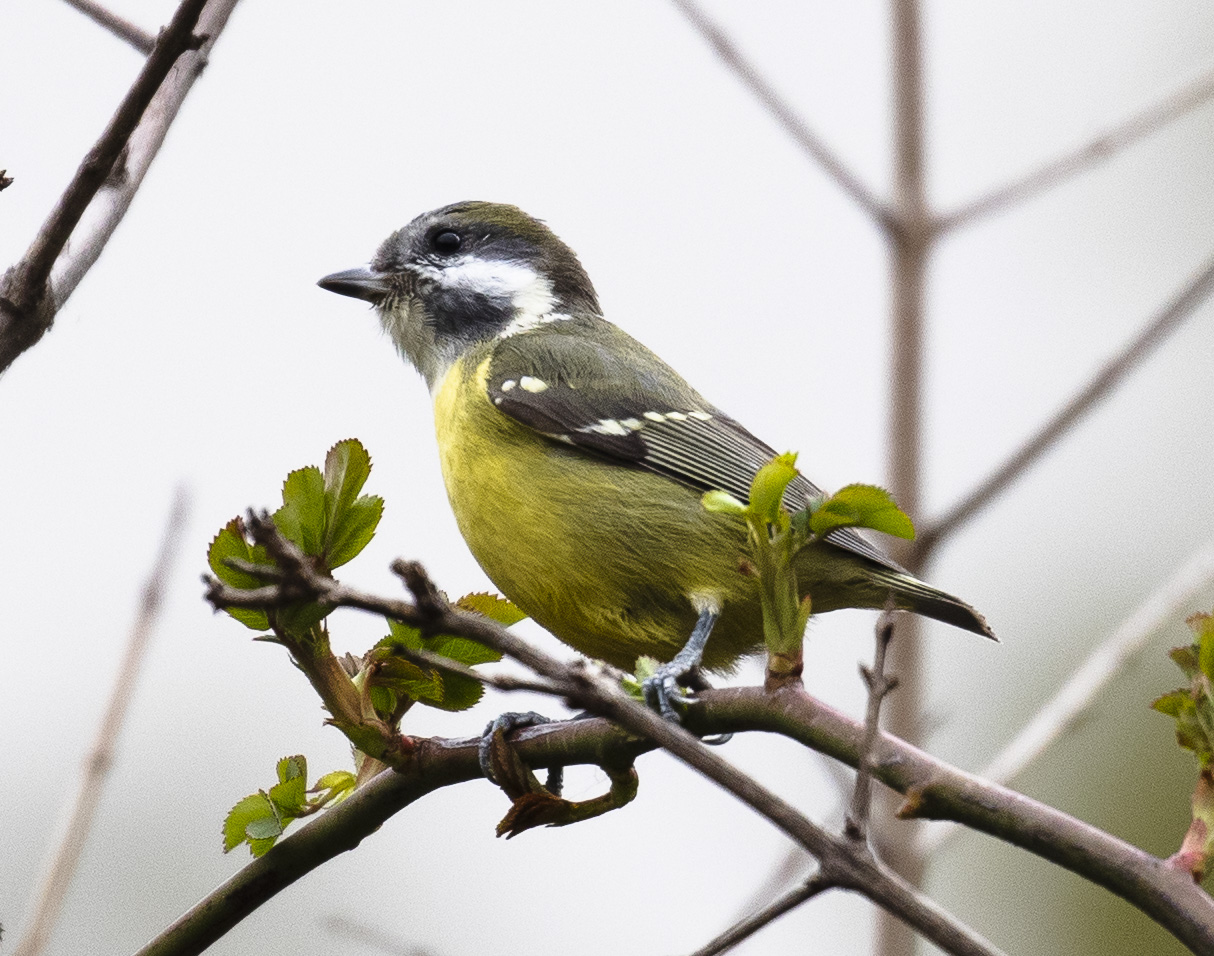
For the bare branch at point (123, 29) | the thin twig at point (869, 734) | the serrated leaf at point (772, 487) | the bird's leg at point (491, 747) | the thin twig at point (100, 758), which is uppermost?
the bare branch at point (123, 29)

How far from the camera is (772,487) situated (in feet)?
5.65

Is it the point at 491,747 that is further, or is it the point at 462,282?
the point at 462,282

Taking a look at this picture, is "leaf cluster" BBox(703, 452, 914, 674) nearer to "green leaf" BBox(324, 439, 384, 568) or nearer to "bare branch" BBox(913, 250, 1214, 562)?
"green leaf" BBox(324, 439, 384, 568)

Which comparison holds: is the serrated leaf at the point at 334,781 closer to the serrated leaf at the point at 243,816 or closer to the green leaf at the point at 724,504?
the serrated leaf at the point at 243,816

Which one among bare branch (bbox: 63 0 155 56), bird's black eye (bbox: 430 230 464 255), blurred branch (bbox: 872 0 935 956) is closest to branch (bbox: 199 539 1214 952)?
bare branch (bbox: 63 0 155 56)

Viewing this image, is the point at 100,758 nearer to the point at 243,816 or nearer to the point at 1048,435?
the point at 243,816

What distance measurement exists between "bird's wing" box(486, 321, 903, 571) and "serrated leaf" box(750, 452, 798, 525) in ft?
5.02

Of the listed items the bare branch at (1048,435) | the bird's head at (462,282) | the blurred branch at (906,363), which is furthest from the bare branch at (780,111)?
the bird's head at (462,282)

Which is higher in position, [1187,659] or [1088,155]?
[1088,155]

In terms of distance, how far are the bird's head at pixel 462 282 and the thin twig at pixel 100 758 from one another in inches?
67.3

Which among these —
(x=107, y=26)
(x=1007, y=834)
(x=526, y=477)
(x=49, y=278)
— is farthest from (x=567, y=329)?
(x=1007, y=834)

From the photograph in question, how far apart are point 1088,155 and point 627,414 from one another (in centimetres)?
136

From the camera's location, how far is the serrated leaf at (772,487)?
1.71 metres

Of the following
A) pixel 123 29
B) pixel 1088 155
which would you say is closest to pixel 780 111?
pixel 1088 155
